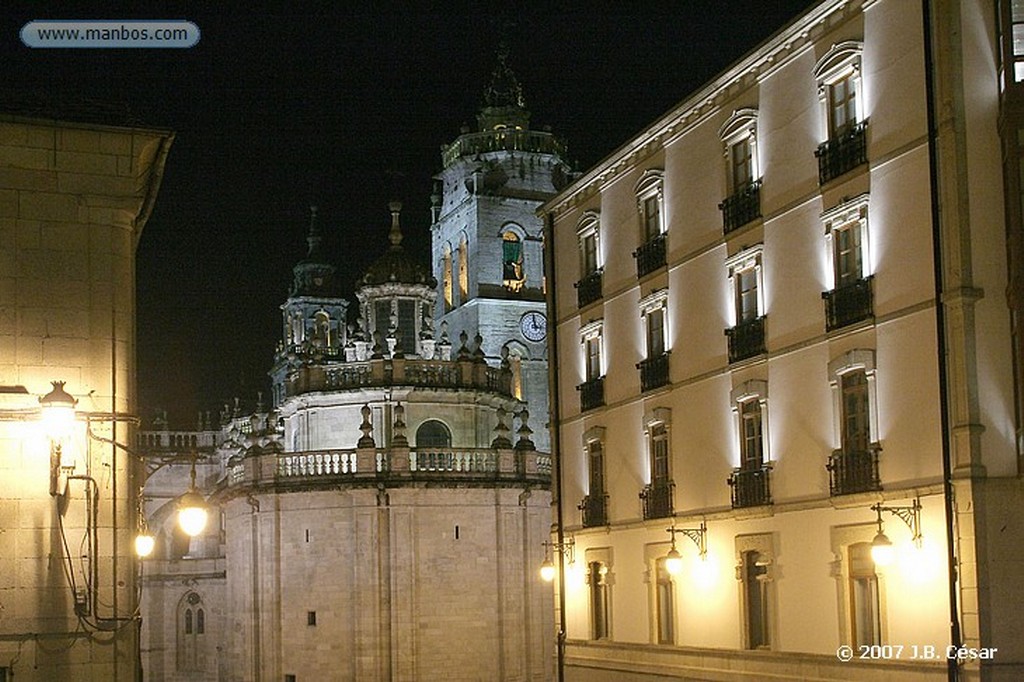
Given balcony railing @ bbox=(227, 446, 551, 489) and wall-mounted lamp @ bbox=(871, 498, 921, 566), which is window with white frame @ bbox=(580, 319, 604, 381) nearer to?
wall-mounted lamp @ bbox=(871, 498, 921, 566)

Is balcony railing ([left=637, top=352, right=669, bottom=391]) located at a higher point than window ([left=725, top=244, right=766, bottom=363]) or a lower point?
lower

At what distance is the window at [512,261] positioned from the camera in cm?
7325

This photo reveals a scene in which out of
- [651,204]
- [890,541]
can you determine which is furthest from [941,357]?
→ [651,204]

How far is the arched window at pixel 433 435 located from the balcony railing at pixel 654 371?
80.2 ft

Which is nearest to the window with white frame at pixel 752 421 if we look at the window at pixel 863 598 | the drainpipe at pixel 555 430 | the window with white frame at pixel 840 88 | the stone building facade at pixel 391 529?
the window at pixel 863 598

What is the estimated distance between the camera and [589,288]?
130 feet

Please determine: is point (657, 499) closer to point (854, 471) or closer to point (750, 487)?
point (750, 487)

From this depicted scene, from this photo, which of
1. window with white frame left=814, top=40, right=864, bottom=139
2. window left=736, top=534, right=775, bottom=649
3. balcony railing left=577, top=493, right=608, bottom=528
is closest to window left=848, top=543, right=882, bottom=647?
window left=736, top=534, right=775, bottom=649

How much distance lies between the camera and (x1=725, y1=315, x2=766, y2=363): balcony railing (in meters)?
30.6

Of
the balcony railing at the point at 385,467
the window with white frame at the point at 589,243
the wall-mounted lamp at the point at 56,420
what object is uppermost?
the window with white frame at the point at 589,243

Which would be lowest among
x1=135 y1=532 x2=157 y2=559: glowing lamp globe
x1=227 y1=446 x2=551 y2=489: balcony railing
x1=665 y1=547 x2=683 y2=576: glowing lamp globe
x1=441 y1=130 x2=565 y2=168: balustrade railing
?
x1=665 y1=547 x2=683 y2=576: glowing lamp globe

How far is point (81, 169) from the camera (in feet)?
64.7

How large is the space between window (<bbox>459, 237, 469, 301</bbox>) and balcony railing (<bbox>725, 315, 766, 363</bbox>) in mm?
42710

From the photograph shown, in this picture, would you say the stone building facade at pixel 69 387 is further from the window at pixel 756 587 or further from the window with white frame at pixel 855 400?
the window at pixel 756 587
